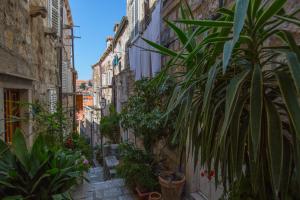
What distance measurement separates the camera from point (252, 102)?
2.74 feet

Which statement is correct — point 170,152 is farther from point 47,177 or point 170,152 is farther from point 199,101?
point 199,101

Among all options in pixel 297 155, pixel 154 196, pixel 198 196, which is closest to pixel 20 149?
pixel 154 196

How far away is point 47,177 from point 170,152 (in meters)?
1.86

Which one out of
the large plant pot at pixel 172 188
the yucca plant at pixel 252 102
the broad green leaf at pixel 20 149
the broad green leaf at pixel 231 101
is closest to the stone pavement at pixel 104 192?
the large plant pot at pixel 172 188

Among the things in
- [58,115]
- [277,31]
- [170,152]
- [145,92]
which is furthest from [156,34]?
[277,31]

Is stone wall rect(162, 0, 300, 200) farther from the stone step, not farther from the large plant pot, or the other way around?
the large plant pot

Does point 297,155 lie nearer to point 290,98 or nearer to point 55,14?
point 290,98

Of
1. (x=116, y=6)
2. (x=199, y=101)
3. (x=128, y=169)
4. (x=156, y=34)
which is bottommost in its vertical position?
(x=128, y=169)

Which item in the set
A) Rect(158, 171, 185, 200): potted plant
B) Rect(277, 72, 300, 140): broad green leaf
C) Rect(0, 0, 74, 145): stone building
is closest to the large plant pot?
Rect(158, 171, 185, 200): potted plant

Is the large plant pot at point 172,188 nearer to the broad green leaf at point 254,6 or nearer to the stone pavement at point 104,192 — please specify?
the stone pavement at point 104,192

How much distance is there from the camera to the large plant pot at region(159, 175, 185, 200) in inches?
106

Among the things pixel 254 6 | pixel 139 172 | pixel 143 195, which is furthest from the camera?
pixel 139 172

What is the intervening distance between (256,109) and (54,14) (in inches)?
257

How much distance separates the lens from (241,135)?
3.19 feet
